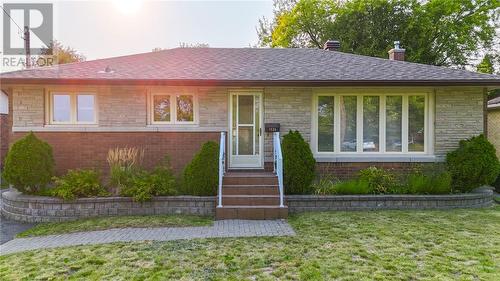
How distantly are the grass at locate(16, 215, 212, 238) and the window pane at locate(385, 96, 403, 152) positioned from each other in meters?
5.41

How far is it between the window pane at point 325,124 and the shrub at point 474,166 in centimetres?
308

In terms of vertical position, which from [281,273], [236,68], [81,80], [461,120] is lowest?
[281,273]

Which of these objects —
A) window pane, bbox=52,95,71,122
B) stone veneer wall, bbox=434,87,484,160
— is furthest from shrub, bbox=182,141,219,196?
stone veneer wall, bbox=434,87,484,160

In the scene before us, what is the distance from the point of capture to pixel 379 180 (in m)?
8.01

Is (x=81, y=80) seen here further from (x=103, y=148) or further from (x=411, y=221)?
(x=411, y=221)

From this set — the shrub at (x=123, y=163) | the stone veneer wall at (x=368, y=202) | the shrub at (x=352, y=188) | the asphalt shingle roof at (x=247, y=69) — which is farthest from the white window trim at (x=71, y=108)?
the shrub at (x=352, y=188)

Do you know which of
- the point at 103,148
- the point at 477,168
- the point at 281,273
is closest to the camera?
the point at 281,273

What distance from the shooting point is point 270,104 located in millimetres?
8758

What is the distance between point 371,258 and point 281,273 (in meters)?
1.32

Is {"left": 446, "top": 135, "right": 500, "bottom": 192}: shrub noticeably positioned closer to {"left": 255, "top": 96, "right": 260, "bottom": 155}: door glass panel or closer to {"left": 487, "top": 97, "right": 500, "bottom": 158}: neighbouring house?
{"left": 255, "top": 96, "right": 260, "bottom": 155}: door glass panel

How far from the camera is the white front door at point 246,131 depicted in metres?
8.97

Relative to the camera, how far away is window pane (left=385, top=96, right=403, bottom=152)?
8.89 m

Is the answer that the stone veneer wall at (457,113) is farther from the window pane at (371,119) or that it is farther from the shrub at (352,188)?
the shrub at (352,188)

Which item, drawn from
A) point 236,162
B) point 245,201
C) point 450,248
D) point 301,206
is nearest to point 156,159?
point 236,162
